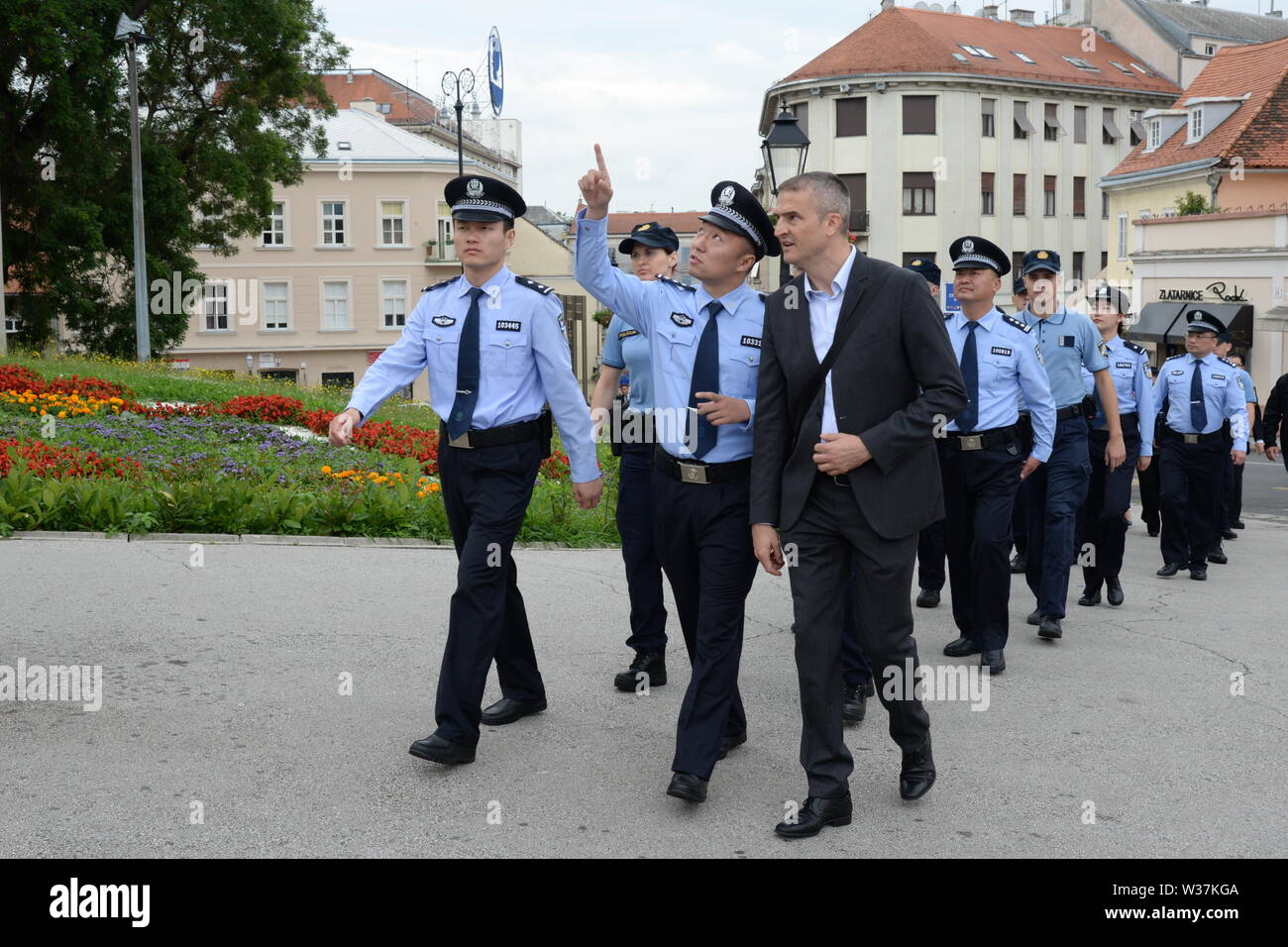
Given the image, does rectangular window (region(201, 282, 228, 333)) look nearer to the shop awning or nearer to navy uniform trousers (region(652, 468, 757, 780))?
the shop awning

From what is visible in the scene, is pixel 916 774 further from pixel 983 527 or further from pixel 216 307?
pixel 216 307

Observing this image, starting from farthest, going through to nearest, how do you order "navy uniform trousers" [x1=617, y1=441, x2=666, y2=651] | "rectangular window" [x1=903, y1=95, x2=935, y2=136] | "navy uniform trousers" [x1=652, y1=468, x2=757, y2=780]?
"rectangular window" [x1=903, y1=95, x2=935, y2=136]
"navy uniform trousers" [x1=617, y1=441, x2=666, y2=651]
"navy uniform trousers" [x1=652, y1=468, x2=757, y2=780]

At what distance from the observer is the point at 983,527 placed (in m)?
7.25

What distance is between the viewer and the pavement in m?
4.57

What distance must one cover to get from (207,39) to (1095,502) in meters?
28.8

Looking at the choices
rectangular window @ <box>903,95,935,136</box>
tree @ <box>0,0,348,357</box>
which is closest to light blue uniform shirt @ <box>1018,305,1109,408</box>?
tree @ <box>0,0,348,357</box>

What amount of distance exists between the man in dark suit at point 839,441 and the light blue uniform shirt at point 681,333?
12.5 inches

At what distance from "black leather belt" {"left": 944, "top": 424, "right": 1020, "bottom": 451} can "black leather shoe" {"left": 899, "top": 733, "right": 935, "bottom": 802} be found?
103 inches

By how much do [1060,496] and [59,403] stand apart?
39.3 feet

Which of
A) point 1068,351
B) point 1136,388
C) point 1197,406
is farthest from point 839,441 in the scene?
point 1197,406

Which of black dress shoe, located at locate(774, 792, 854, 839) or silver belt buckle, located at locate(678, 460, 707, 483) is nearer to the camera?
black dress shoe, located at locate(774, 792, 854, 839)

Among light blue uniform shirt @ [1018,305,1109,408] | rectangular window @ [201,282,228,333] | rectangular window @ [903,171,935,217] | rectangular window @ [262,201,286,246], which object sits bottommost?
light blue uniform shirt @ [1018,305,1109,408]
